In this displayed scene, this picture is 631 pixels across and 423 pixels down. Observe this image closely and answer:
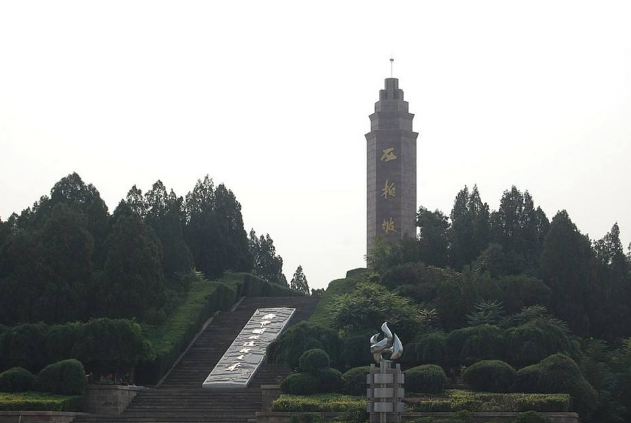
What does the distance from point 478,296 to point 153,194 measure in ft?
45.7

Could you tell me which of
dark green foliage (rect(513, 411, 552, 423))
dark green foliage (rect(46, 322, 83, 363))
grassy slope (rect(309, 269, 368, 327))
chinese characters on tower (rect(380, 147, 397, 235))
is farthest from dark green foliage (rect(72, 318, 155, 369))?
chinese characters on tower (rect(380, 147, 397, 235))

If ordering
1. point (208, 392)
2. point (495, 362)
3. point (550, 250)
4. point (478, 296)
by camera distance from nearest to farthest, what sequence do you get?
1. point (495, 362)
2. point (208, 392)
3. point (478, 296)
4. point (550, 250)

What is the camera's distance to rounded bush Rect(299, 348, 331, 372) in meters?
27.1

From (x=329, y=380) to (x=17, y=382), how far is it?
7.65 m

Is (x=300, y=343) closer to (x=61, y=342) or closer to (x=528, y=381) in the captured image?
(x=528, y=381)

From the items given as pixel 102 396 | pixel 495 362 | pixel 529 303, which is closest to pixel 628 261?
pixel 529 303

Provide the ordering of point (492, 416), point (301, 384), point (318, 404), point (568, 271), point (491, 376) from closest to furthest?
point (492, 416) < point (318, 404) < point (491, 376) < point (301, 384) < point (568, 271)

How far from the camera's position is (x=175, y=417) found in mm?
27359

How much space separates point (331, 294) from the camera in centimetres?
3762

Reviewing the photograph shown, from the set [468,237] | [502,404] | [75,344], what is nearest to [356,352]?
[502,404]

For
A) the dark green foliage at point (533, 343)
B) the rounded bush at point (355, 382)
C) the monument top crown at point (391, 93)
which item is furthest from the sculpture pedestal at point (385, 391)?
the monument top crown at point (391, 93)

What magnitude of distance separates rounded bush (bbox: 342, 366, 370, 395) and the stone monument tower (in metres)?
17.4

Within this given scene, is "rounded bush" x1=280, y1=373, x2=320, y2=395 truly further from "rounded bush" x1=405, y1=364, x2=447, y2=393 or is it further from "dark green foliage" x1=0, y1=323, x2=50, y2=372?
"dark green foliage" x1=0, y1=323, x2=50, y2=372

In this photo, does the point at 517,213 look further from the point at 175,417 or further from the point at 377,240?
the point at 175,417
